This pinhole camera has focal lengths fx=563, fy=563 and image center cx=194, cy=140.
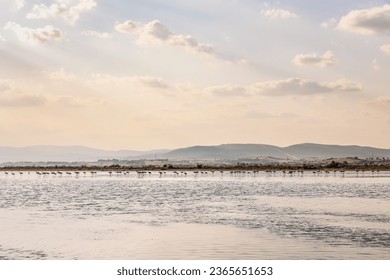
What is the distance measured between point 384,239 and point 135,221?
18.0m

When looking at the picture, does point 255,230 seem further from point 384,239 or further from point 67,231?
point 67,231

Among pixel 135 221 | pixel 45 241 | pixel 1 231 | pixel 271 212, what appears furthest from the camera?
pixel 271 212

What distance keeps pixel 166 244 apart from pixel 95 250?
3.79 metres

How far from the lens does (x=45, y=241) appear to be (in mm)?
31344

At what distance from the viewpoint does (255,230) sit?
117 ft
